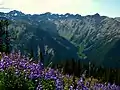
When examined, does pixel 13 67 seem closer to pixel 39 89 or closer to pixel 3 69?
pixel 3 69

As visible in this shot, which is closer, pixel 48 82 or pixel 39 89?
pixel 39 89

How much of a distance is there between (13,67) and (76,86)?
169 centimetres

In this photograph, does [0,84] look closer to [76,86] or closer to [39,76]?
[39,76]

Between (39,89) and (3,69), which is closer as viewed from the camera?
(39,89)

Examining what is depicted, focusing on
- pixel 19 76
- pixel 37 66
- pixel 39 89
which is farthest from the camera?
pixel 37 66

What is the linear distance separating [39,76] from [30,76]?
312 millimetres

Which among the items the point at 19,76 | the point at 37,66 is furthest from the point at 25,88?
the point at 37,66

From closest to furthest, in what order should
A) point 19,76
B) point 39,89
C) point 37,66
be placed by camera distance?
point 39,89
point 19,76
point 37,66

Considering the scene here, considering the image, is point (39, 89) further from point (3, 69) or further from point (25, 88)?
point (3, 69)

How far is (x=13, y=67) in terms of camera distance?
930 cm

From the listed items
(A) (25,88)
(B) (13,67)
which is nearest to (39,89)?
(A) (25,88)

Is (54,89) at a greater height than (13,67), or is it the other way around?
(13,67)

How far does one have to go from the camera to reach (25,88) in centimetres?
896

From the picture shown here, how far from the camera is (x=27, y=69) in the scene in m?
9.38
